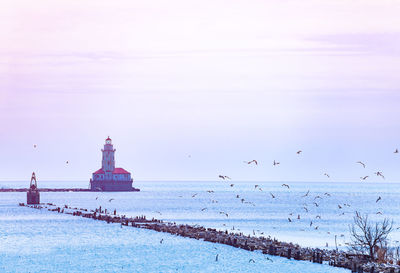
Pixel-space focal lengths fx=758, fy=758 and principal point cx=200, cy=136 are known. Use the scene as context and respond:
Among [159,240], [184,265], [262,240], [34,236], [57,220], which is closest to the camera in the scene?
[184,265]

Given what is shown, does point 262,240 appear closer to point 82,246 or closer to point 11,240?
point 82,246

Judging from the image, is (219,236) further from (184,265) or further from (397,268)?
(397,268)

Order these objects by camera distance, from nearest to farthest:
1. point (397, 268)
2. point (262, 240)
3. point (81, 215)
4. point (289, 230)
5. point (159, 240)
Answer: point (397, 268) < point (262, 240) < point (159, 240) < point (289, 230) < point (81, 215)

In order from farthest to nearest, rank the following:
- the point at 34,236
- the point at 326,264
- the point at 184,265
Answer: the point at 34,236, the point at 184,265, the point at 326,264

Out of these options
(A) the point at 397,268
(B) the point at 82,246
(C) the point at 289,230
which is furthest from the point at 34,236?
(A) the point at 397,268

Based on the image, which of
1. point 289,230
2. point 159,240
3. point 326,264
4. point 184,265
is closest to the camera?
point 326,264

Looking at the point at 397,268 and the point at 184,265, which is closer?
the point at 397,268

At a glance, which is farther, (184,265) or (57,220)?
(57,220)

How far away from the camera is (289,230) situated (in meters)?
100

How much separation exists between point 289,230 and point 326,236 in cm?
1086

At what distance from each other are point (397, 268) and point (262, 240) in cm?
2364

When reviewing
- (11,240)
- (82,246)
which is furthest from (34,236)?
(82,246)

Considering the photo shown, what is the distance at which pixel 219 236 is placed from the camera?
77.4m

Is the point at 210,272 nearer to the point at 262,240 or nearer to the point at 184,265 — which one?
the point at 184,265
